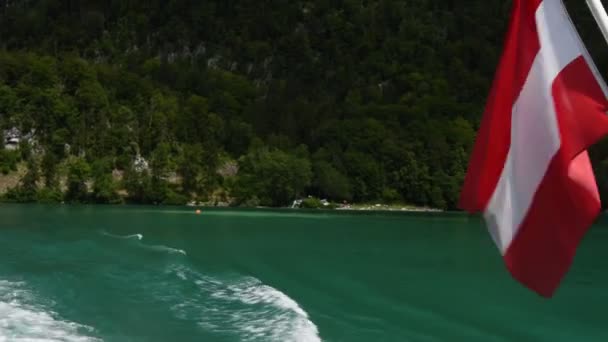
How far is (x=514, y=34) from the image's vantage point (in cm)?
586

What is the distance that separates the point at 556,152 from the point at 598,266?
31614 mm

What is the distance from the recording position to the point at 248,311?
18594 millimetres

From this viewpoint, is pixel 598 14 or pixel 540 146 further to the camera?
pixel 540 146

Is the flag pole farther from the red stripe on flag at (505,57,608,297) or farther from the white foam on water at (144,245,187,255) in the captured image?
the white foam on water at (144,245,187,255)

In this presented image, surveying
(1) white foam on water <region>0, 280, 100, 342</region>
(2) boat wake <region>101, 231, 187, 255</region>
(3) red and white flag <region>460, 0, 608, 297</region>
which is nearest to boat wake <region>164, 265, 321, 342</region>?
(1) white foam on water <region>0, 280, 100, 342</region>

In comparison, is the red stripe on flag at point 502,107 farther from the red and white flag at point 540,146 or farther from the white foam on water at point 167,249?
the white foam on water at point 167,249

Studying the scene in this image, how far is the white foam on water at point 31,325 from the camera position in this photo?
48.3 feet

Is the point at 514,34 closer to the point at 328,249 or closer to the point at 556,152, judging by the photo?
the point at 556,152

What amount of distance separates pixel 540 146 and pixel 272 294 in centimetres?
1639

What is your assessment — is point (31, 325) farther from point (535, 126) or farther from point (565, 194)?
point (565, 194)

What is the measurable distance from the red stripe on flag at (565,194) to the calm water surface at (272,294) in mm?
10265

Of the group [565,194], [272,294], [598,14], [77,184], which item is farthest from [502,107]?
[77,184]

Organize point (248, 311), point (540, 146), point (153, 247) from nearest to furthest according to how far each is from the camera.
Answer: point (540, 146) < point (248, 311) < point (153, 247)

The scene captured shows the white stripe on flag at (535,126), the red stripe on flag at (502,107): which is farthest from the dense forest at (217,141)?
the white stripe on flag at (535,126)
